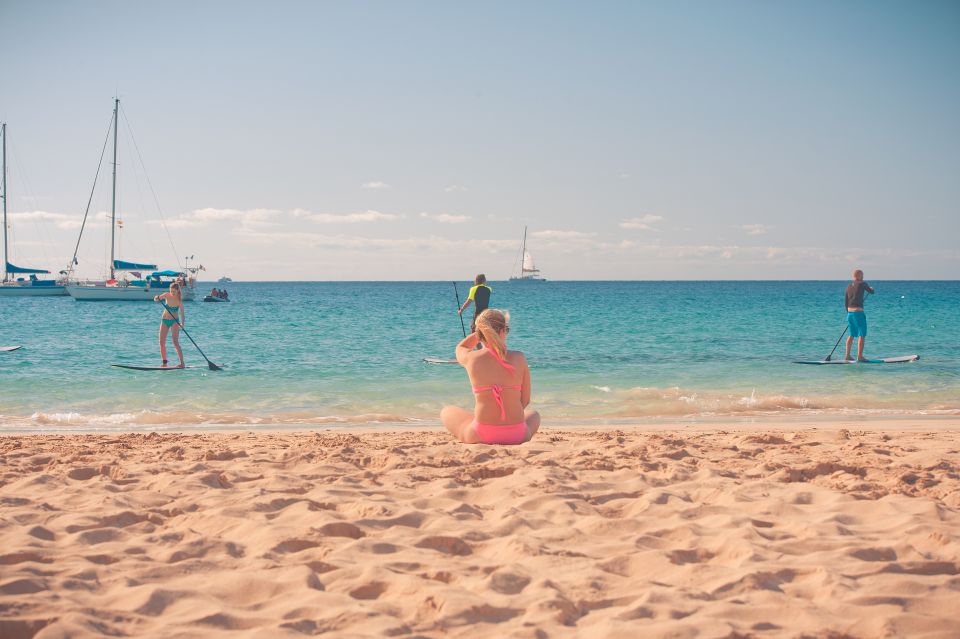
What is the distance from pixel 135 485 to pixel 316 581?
2.14 meters

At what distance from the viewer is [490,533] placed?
363 centimetres

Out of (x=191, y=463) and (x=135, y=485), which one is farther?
(x=191, y=463)

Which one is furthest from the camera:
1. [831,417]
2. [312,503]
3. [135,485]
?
[831,417]

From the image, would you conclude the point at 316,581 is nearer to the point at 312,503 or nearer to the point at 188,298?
the point at 312,503

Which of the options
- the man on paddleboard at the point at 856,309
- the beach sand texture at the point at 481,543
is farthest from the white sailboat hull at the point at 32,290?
the beach sand texture at the point at 481,543

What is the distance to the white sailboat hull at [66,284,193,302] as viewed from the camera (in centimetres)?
4259

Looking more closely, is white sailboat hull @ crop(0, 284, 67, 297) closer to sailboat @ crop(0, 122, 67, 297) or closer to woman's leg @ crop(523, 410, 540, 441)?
sailboat @ crop(0, 122, 67, 297)

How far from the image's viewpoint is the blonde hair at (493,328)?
529 centimetres

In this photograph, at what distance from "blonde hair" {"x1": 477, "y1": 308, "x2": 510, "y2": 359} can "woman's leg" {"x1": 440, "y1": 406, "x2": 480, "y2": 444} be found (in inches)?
31.7

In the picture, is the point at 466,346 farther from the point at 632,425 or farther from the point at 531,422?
the point at 632,425

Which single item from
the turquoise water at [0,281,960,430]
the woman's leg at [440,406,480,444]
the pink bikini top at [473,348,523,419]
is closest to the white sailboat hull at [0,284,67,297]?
the turquoise water at [0,281,960,430]

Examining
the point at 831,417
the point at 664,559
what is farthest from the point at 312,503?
the point at 831,417

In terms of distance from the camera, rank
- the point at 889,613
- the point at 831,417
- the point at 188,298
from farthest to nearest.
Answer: the point at 188,298
the point at 831,417
the point at 889,613

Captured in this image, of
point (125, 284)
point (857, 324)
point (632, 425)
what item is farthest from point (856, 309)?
point (125, 284)
